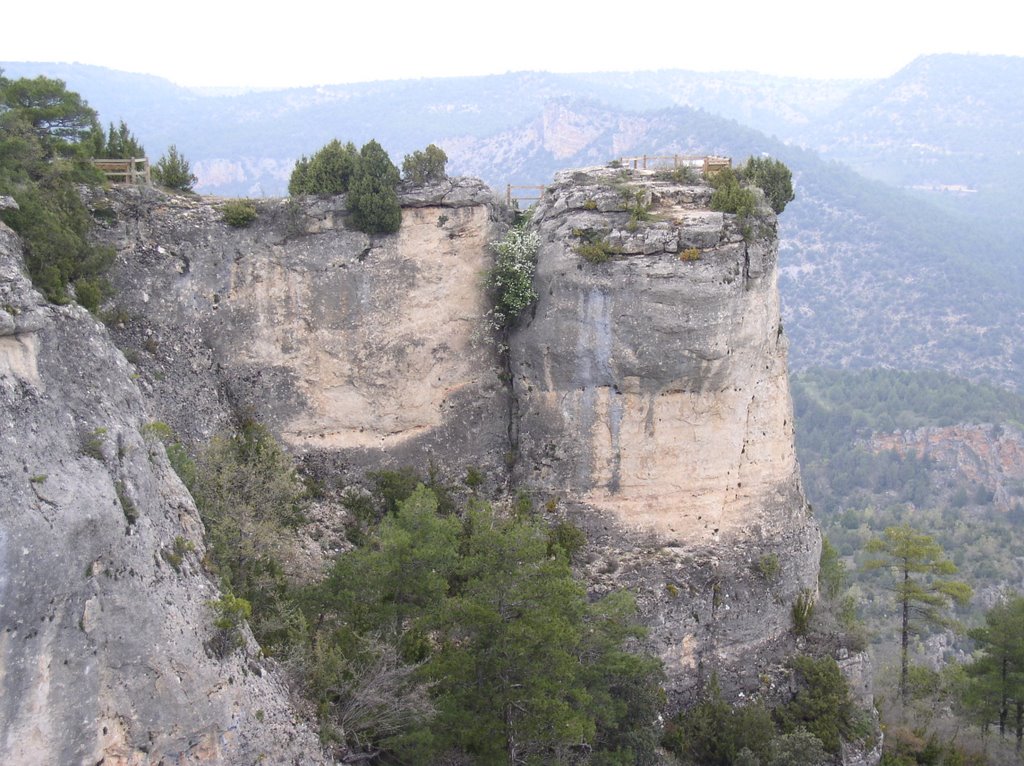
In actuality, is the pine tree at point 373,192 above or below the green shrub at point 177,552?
above

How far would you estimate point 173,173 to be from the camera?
24781 mm

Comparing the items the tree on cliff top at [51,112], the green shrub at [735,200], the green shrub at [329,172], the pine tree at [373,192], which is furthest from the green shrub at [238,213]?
the green shrub at [735,200]

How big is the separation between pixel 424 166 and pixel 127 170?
711cm

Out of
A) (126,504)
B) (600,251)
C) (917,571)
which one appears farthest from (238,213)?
(917,571)

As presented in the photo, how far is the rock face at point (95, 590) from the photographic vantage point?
13031 mm

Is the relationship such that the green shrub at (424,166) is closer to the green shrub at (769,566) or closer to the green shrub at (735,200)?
the green shrub at (735,200)

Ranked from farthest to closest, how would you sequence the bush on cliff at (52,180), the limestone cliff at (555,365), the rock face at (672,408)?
the rock face at (672,408) → the limestone cliff at (555,365) → the bush on cliff at (52,180)

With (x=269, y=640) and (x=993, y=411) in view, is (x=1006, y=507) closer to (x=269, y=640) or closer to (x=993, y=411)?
(x=993, y=411)

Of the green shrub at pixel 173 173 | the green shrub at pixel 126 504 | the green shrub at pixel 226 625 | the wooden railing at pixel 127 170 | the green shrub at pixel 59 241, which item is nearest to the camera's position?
the green shrub at pixel 126 504

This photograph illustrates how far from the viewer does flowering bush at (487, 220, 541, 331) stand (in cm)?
2547

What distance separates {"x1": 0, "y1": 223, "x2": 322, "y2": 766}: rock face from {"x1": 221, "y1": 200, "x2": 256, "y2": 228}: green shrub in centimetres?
789

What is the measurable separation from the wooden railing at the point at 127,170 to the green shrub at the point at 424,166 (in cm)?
613

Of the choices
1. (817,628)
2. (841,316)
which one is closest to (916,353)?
(841,316)

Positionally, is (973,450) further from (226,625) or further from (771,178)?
(226,625)
